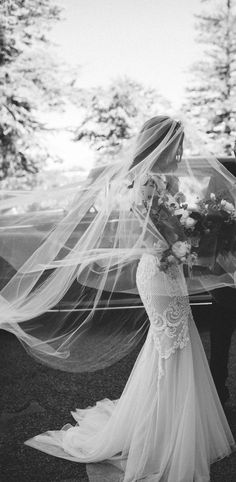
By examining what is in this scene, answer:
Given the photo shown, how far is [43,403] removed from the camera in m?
4.10

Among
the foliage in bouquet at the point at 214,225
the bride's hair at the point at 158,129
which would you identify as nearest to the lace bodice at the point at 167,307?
the foliage in bouquet at the point at 214,225

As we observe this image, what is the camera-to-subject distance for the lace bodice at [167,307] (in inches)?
124

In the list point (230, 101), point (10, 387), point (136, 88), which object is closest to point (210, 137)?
point (230, 101)

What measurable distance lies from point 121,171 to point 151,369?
1309 mm

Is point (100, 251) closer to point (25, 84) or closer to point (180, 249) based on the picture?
point (180, 249)

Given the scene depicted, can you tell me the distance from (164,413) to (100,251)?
110cm

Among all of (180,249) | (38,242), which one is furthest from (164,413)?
(38,242)

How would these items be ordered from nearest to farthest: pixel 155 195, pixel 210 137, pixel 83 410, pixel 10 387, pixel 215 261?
pixel 155 195 < pixel 215 261 < pixel 83 410 < pixel 10 387 < pixel 210 137

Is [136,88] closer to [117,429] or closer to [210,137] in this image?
[210,137]

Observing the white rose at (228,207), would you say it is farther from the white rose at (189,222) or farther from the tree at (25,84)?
the tree at (25,84)

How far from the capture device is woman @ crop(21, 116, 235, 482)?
2969 millimetres

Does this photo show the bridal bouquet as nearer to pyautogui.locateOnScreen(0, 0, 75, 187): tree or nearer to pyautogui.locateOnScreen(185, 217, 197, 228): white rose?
pyautogui.locateOnScreen(185, 217, 197, 228): white rose

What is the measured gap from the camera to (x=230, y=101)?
25.7 m

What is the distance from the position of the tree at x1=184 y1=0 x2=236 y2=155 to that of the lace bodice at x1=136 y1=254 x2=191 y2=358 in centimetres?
2299
